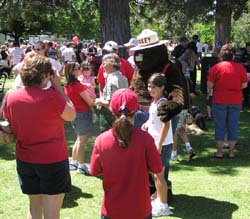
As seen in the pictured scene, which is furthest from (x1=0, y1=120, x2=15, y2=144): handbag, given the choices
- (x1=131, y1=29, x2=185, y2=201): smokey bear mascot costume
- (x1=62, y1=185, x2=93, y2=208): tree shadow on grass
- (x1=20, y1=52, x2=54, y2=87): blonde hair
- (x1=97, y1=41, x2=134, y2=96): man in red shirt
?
(x1=97, y1=41, x2=134, y2=96): man in red shirt

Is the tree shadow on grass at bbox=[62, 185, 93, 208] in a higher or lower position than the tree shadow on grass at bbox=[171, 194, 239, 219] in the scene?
higher

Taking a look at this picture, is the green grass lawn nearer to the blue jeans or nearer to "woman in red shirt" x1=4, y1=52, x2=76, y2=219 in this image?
the blue jeans

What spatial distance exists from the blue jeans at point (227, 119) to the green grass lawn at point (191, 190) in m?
0.40

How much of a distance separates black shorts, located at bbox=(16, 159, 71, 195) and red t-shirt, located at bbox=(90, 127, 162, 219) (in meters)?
0.45

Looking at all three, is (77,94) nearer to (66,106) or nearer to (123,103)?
(66,106)

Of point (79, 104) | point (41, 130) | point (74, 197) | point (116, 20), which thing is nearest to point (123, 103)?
point (41, 130)

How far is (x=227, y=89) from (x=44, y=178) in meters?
3.98

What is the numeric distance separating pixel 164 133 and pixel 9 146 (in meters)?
4.38

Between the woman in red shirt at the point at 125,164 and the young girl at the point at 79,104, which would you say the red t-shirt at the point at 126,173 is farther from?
the young girl at the point at 79,104

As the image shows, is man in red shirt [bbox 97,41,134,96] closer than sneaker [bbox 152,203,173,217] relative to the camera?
No

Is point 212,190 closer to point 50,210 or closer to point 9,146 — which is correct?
point 50,210

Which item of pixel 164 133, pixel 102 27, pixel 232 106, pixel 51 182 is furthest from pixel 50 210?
pixel 102 27

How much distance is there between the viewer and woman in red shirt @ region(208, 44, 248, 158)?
682 centimetres

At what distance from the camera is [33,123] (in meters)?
3.45
